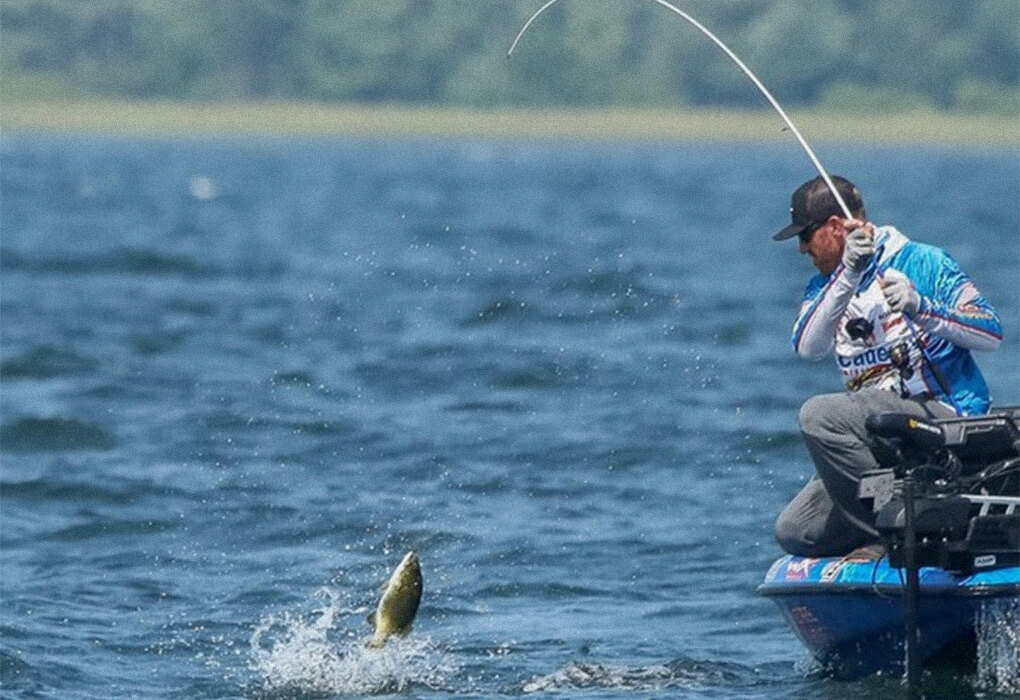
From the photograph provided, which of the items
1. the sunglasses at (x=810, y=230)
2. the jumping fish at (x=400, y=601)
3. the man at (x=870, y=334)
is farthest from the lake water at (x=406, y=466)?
the sunglasses at (x=810, y=230)

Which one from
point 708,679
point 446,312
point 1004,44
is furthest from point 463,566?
point 1004,44

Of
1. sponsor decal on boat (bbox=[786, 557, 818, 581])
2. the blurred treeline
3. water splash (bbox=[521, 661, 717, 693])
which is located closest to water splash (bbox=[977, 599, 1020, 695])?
sponsor decal on boat (bbox=[786, 557, 818, 581])

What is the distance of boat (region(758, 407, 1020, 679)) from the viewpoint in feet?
34.9

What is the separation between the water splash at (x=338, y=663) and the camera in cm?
1193

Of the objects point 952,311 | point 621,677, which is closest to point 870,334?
point 952,311

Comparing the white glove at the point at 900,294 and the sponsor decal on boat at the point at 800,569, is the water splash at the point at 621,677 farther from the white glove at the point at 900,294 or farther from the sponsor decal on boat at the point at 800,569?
the white glove at the point at 900,294

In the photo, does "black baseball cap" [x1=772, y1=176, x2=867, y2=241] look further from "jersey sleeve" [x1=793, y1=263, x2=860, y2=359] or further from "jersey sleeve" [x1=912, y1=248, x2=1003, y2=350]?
"jersey sleeve" [x1=912, y1=248, x2=1003, y2=350]

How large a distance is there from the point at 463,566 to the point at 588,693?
3275 mm

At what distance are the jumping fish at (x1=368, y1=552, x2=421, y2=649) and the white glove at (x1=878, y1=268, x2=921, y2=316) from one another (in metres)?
2.37

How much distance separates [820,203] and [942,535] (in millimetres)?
1487

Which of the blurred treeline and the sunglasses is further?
the blurred treeline

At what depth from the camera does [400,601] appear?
11.5 meters

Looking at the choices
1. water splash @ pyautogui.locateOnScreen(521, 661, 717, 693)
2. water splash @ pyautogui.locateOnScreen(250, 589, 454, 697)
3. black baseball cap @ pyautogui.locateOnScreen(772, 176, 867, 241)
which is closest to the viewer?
black baseball cap @ pyautogui.locateOnScreen(772, 176, 867, 241)

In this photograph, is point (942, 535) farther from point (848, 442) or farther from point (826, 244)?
point (826, 244)
